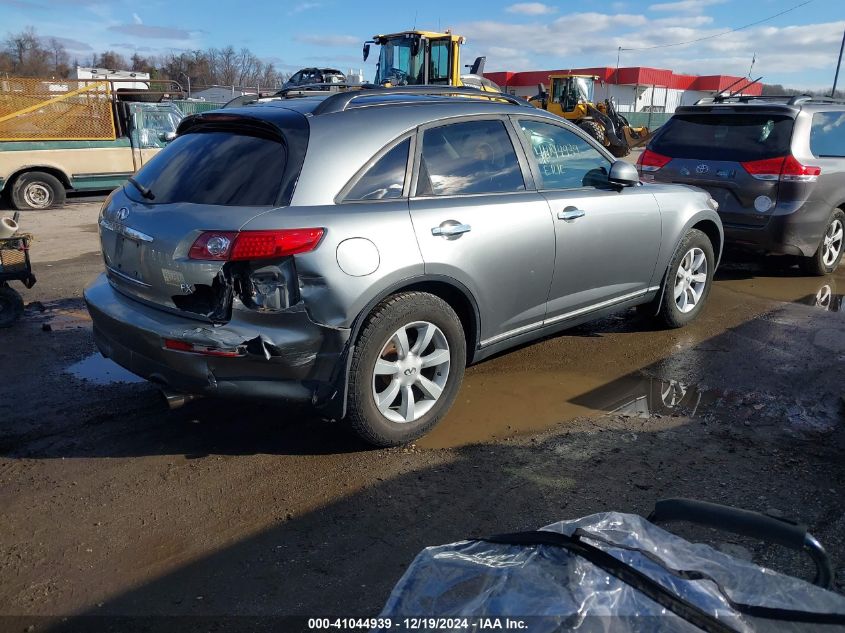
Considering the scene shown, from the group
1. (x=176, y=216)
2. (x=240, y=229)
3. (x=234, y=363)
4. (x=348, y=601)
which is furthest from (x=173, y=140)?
(x=348, y=601)

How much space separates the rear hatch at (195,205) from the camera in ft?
10.8

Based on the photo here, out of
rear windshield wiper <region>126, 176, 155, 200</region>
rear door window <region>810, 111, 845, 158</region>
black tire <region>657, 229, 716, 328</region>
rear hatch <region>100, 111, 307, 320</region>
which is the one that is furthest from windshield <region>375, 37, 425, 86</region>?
rear hatch <region>100, 111, 307, 320</region>

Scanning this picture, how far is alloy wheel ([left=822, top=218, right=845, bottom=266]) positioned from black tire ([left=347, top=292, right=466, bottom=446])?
225 inches

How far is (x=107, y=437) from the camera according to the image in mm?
3906

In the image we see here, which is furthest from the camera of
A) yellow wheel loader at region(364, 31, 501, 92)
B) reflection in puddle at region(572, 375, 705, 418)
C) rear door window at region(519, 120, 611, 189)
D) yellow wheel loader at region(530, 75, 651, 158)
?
yellow wheel loader at region(530, 75, 651, 158)

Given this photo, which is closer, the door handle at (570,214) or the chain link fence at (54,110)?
the door handle at (570,214)

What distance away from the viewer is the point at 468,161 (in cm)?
412

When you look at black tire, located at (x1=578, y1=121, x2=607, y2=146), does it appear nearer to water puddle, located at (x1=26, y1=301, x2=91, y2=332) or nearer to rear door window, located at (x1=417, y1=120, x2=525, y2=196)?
water puddle, located at (x1=26, y1=301, x2=91, y2=332)

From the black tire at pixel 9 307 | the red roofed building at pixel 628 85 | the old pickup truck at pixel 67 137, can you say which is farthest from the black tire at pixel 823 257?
the red roofed building at pixel 628 85

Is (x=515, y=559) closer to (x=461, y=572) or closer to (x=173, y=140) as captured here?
(x=461, y=572)

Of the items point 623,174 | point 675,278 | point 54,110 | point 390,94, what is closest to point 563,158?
point 623,174

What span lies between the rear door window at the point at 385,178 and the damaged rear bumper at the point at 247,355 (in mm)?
739

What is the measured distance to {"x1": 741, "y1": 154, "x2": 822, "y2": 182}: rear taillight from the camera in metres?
6.88

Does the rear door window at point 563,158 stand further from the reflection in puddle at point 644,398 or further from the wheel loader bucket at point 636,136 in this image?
the wheel loader bucket at point 636,136
